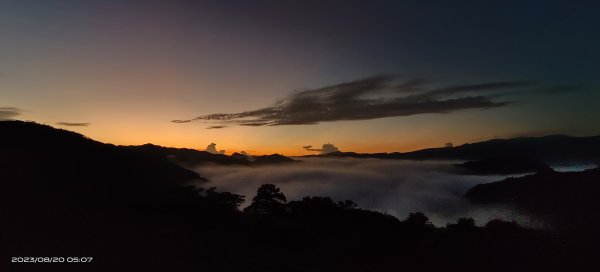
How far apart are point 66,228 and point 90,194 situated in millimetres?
29928

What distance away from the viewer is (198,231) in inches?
1940

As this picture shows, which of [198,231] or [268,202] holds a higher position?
[198,231]

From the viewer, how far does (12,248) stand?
101 ft

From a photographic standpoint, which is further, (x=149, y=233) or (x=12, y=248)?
(x=149, y=233)

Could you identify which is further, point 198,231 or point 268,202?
point 268,202

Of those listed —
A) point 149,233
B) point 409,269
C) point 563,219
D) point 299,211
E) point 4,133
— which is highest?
point 4,133

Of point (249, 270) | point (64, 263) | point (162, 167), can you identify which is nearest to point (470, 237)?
point (249, 270)

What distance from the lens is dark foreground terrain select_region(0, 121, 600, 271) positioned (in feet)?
114

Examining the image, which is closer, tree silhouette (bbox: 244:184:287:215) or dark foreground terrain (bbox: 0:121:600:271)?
dark foreground terrain (bbox: 0:121:600:271)

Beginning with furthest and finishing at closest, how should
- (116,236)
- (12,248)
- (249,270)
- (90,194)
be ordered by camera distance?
(90,194) → (116,236) → (249,270) → (12,248)

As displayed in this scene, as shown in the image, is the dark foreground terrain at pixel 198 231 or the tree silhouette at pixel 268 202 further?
the tree silhouette at pixel 268 202

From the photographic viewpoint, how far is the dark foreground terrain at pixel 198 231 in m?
34.8

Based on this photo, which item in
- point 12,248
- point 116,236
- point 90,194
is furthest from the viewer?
point 90,194

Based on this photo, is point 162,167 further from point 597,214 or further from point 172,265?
point 597,214
